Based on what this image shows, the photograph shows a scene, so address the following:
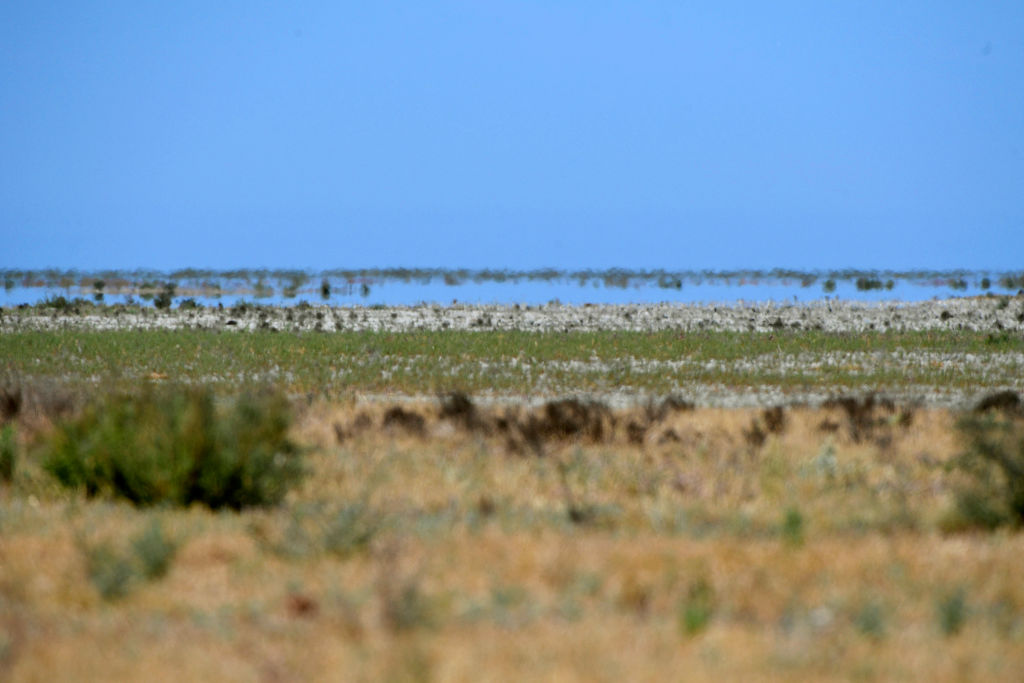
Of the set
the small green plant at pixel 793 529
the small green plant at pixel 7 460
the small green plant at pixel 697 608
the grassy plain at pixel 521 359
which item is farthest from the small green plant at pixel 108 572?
the grassy plain at pixel 521 359

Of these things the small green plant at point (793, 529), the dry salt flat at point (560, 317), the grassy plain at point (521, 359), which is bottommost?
the small green plant at point (793, 529)

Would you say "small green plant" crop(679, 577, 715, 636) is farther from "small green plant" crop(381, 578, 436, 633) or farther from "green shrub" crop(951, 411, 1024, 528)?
"green shrub" crop(951, 411, 1024, 528)

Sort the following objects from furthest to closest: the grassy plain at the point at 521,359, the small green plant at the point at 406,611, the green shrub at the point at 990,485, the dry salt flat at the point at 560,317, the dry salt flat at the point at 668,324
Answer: the dry salt flat at the point at 560,317 → the dry salt flat at the point at 668,324 → the grassy plain at the point at 521,359 → the green shrub at the point at 990,485 → the small green plant at the point at 406,611

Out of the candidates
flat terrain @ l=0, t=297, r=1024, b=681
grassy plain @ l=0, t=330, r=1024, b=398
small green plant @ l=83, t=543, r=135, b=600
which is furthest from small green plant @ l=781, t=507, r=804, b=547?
grassy plain @ l=0, t=330, r=1024, b=398

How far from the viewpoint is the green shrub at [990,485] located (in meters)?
9.28

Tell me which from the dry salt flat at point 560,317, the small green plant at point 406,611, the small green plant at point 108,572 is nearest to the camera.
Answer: the small green plant at point 406,611

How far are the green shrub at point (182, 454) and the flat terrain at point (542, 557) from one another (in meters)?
0.26

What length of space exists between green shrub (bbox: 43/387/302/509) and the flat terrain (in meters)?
0.26

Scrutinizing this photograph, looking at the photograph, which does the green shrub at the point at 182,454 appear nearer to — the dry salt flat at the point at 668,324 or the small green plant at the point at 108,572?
the small green plant at the point at 108,572

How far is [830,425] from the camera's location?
15352mm

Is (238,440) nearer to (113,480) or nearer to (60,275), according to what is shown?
(113,480)

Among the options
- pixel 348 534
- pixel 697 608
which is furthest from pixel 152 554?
pixel 697 608

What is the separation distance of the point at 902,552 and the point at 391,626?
3762 mm

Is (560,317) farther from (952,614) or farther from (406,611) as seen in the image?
(406,611)
